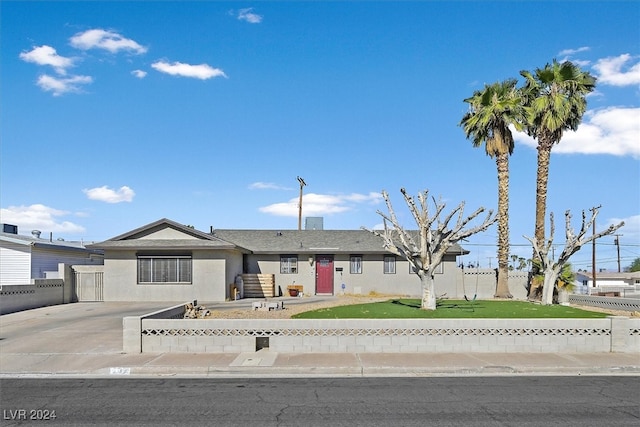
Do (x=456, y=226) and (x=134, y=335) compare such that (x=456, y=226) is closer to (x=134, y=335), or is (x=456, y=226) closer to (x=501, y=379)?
(x=501, y=379)

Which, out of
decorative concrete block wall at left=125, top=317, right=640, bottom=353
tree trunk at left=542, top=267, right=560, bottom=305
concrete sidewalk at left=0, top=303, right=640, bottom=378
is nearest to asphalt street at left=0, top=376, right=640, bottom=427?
concrete sidewalk at left=0, top=303, right=640, bottom=378

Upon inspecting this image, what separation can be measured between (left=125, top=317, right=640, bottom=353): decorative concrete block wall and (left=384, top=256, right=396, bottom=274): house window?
2019 cm

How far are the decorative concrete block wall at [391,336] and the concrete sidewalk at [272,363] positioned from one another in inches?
12.8

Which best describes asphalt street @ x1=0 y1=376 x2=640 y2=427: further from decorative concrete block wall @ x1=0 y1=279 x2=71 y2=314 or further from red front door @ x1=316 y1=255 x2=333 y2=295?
red front door @ x1=316 y1=255 x2=333 y2=295

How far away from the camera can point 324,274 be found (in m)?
36.0

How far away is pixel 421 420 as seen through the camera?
29.4 feet

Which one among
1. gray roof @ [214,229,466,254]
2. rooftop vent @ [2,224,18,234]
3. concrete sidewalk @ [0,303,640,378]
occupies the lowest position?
concrete sidewalk @ [0,303,640,378]

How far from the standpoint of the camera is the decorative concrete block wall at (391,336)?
15.1m

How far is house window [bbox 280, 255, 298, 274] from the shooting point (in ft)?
118

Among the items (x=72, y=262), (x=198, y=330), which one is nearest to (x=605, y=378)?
(x=198, y=330)

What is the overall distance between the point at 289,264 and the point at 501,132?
1522cm

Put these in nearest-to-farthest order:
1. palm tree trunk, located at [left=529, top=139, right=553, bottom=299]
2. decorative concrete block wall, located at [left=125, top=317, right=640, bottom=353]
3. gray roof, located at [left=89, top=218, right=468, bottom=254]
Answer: decorative concrete block wall, located at [left=125, top=317, right=640, bottom=353] → gray roof, located at [left=89, top=218, right=468, bottom=254] → palm tree trunk, located at [left=529, top=139, right=553, bottom=299]

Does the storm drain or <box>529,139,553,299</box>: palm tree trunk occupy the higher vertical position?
<box>529,139,553,299</box>: palm tree trunk

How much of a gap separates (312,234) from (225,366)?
25812mm
